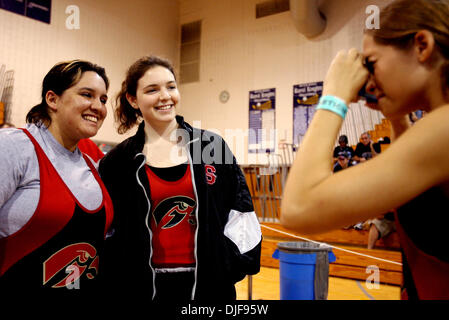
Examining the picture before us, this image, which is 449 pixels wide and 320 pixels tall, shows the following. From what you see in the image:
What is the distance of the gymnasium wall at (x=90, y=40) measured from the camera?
6.30m

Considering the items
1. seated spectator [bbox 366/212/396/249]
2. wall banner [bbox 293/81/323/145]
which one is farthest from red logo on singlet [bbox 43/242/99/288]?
wall banner [bbox 293/81/323/145]

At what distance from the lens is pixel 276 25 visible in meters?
8.09

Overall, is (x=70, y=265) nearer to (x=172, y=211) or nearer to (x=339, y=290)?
(x=172, y=211)

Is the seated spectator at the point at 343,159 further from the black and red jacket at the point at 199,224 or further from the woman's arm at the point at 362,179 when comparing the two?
the woman's arm at the point at 362,179

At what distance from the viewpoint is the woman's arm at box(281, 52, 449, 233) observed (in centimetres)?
63

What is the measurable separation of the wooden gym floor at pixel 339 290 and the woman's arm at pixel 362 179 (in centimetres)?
303

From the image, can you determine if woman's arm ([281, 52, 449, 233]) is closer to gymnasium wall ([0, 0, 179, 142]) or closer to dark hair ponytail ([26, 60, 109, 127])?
dark hair ponytail ([26, 60, 109, 127])

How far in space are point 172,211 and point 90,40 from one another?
736cm

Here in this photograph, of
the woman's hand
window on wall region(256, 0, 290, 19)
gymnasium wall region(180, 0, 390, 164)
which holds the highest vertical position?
window on wall region(256, 0, 290, 19)

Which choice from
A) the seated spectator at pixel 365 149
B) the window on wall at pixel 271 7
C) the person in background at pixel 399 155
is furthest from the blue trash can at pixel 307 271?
the window on wall at pixel 271 7

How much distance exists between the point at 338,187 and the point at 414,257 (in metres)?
0.28

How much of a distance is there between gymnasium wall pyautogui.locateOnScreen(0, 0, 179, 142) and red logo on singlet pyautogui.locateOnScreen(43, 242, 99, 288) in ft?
13.4
